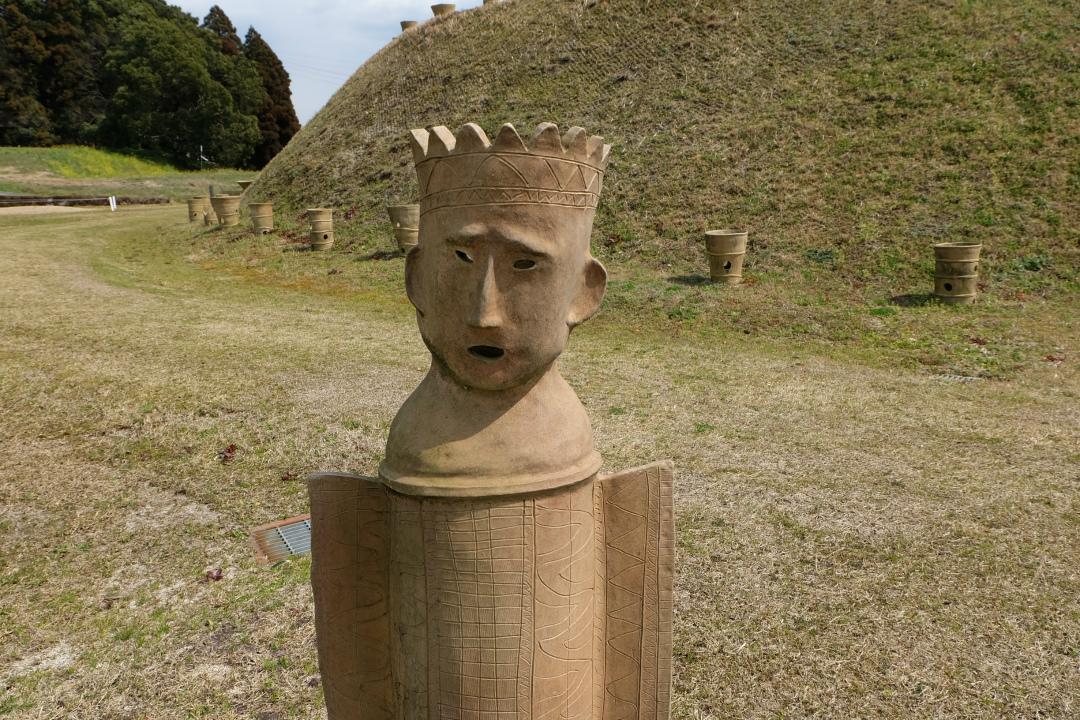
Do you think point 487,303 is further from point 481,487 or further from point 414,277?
point 481,487

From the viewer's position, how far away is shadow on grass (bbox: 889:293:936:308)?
10.5m

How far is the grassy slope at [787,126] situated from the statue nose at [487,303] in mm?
10032

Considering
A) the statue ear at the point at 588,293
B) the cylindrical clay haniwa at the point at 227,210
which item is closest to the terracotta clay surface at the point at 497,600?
the statue ear at the point at 588,293

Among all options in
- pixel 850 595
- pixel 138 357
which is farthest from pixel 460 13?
pixel 850 595

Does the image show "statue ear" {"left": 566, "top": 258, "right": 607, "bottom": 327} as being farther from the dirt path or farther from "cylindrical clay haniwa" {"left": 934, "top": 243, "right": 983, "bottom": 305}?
the dirt path

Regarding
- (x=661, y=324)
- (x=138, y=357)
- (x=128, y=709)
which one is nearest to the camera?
(x=128, y=709)

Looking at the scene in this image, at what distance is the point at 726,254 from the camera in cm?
1163

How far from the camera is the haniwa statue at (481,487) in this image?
6.96 ft

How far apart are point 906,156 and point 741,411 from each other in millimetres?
8743

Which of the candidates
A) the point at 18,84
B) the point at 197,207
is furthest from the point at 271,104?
the point at 197,207

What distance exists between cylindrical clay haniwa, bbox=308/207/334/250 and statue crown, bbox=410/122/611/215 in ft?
46.6

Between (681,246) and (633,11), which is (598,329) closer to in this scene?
(681,246)

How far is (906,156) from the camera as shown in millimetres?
13320

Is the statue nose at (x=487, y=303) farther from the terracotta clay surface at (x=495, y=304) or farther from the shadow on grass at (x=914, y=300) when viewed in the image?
the shadow on grass at (x=914, y=300)
